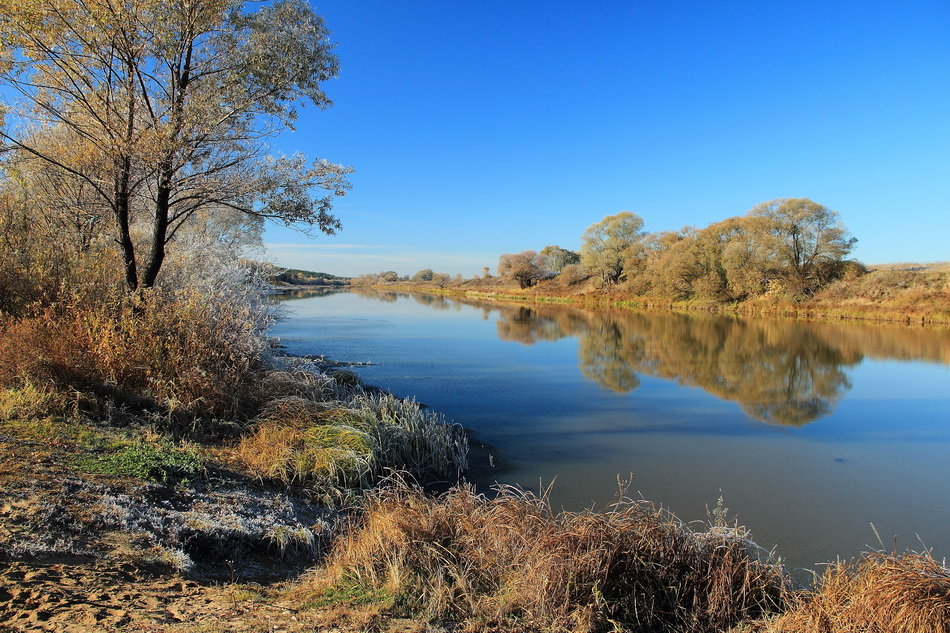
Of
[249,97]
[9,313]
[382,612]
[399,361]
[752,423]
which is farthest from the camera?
[399,361]

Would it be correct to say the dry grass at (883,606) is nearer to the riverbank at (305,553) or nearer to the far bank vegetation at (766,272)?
the riverbank at (305,553)

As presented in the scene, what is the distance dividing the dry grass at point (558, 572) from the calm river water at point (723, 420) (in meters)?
2.03

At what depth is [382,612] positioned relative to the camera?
3018 mm

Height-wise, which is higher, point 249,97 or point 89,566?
point 249,97

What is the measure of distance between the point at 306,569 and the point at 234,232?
16.4 meters

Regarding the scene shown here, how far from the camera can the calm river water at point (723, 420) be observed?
20.0ft

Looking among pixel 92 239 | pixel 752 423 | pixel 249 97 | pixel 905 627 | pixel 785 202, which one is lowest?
pixel 752 423

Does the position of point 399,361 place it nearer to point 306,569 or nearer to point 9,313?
point 9,313

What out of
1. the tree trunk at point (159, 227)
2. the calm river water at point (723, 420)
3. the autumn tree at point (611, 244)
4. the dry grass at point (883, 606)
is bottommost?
the calm river water at point (723, 420)

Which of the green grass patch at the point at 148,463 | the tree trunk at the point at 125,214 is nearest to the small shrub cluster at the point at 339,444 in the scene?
the green grass patch at the point at 148,463

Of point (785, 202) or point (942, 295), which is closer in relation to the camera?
point (942, 295)

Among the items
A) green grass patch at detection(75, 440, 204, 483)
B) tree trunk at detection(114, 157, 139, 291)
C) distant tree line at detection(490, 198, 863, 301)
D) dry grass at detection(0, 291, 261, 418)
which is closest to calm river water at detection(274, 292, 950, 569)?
green grass patch at detection(75, 440, 204, 483)

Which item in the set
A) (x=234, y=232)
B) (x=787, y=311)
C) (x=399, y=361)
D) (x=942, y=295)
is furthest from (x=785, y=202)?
(x=234, y=232)

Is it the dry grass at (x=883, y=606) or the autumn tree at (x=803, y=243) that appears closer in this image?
the dry grass at (x=883, y=606)
